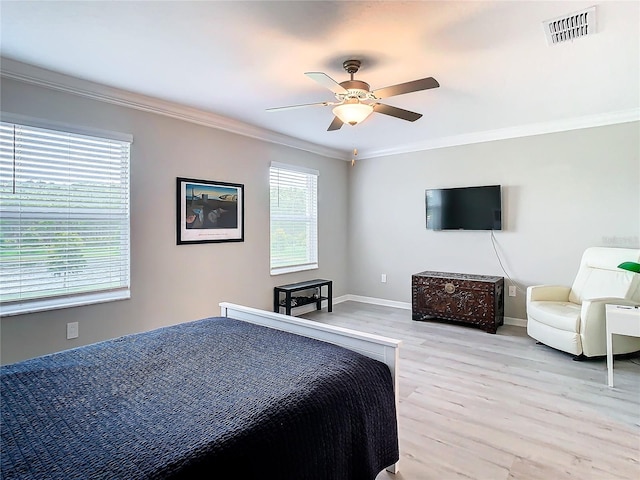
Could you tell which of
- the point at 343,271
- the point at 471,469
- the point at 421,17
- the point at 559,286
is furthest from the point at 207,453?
the point at 343,271

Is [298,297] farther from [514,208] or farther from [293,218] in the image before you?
[514,208]

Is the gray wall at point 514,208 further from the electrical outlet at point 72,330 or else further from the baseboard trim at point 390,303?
the electrical outlet at point 72,330

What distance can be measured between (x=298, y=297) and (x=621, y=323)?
3.49m

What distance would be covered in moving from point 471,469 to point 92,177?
351 centimetres

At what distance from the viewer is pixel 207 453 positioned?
3.49ft

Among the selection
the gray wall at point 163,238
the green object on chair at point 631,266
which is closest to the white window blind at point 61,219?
the gray wall at point 163,238

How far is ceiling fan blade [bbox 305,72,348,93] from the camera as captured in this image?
85.4 inches

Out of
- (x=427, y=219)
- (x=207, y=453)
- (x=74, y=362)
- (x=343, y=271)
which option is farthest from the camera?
(x=343, y=271)

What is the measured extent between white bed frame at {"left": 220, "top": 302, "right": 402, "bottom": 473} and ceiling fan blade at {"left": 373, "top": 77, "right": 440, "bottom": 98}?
160 cm

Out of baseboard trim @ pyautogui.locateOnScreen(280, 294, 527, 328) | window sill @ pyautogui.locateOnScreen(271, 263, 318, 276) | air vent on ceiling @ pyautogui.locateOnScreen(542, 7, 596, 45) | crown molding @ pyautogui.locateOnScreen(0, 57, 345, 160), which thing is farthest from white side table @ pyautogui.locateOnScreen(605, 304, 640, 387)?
crown molding @ pyautogui.locateOnScreen(0, 57, 345, 160)

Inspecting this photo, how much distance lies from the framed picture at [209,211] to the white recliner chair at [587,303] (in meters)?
3.41

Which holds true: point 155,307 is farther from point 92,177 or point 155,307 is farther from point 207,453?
point 207,453

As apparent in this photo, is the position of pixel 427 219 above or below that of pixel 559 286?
above

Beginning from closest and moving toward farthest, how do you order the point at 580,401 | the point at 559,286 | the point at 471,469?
the point at 471,469 → the point at 580,401 → the point at 559,286
